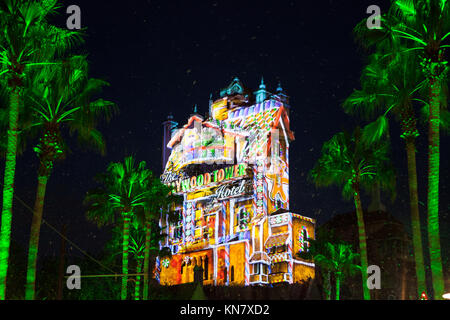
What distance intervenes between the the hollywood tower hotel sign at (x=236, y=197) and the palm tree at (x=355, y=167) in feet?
99.5

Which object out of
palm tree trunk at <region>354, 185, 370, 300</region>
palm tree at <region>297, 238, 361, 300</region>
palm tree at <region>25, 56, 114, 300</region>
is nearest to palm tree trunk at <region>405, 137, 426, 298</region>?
palm tree trunk at <region>354, 185, 370, 300</region>

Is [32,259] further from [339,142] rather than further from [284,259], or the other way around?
[284,259]

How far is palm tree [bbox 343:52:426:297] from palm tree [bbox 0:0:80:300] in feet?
42.0

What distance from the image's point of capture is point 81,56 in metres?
23.8

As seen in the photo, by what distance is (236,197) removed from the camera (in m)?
67.6

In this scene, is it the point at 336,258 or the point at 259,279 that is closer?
the point at 336,258

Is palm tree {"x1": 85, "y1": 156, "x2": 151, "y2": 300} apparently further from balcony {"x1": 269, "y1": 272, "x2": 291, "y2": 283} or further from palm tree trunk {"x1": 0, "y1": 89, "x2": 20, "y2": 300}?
balcony {"x1": 269, "y1": 272, "x2": 291, "y2": 283}

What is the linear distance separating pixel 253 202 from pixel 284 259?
8.09 metres

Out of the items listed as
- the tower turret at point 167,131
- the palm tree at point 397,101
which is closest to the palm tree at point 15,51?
the palm tree at point 397,101

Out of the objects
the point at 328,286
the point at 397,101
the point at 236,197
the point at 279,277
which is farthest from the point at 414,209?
the point at 236,197

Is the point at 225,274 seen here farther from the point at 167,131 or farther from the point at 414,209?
the point at 414,209

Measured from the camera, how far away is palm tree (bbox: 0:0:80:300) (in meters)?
19.5

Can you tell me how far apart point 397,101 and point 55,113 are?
578 inches
